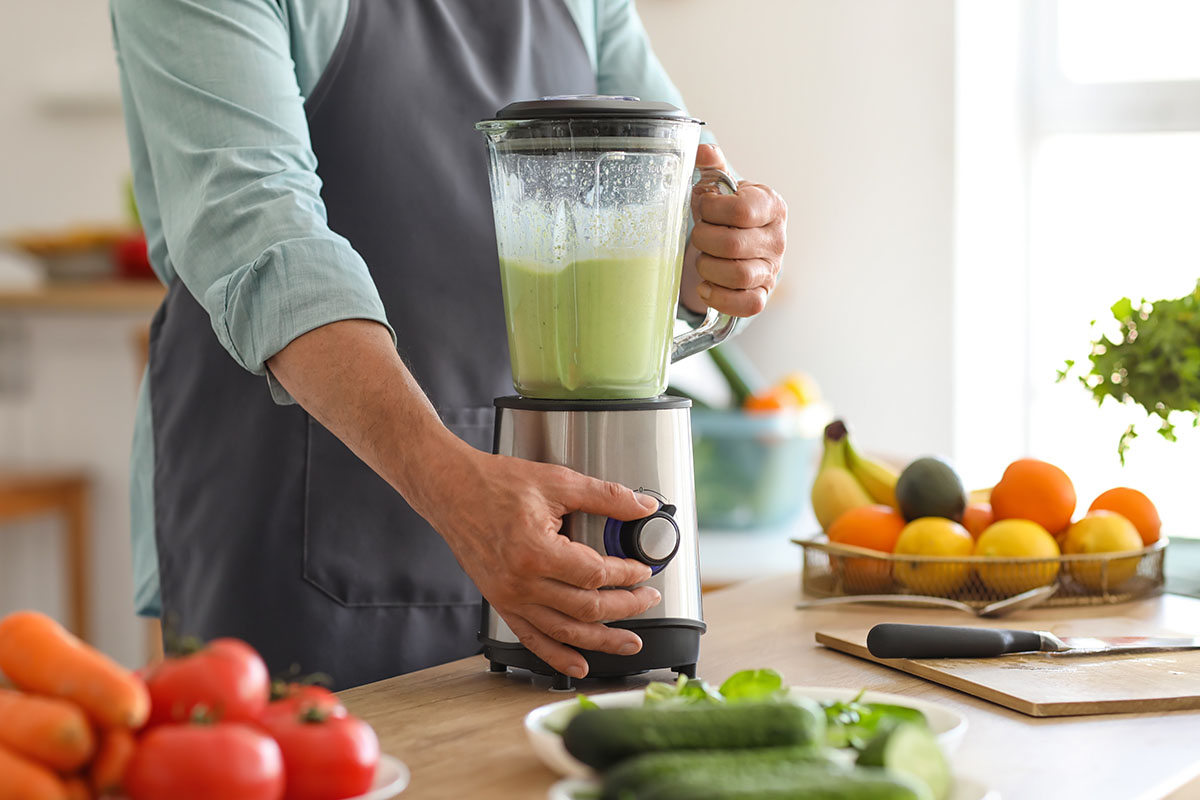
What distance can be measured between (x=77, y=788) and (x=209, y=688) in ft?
0.21

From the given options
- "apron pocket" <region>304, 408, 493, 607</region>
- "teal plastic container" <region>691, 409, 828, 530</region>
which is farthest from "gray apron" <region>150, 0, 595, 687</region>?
"teal plastic container" <region>691, 409, 828, 530</region>

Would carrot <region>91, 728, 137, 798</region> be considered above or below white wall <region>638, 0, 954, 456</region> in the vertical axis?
below

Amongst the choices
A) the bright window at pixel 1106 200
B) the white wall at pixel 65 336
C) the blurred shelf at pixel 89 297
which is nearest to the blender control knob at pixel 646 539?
the bright window at pixel 1106 200

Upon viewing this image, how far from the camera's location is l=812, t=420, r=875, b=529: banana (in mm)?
1251

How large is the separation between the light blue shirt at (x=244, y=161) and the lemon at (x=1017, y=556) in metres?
0.58

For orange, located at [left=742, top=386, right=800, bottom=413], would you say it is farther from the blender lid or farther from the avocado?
the blender lid

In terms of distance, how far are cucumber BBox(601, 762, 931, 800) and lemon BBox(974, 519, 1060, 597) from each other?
587mm

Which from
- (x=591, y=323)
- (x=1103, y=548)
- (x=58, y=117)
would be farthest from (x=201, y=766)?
(x=58, y=117)

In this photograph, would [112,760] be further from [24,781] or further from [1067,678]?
[1067,678]

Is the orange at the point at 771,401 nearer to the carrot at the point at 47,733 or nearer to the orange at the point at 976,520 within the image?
the orange at the point at 976,520

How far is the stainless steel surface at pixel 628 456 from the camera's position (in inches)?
32.6

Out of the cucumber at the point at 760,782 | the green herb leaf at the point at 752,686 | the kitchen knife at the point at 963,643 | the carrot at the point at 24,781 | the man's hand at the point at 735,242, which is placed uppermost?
the man's hand at the point at 735,242

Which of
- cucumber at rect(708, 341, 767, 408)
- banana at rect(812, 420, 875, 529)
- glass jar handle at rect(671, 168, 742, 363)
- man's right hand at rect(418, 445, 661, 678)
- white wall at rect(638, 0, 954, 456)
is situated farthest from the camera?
white wall at rect(638, 0, 954, 456)

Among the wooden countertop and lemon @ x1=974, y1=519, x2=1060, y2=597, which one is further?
lemon @ x1=974, y1=519, x2=1060, y2=597
